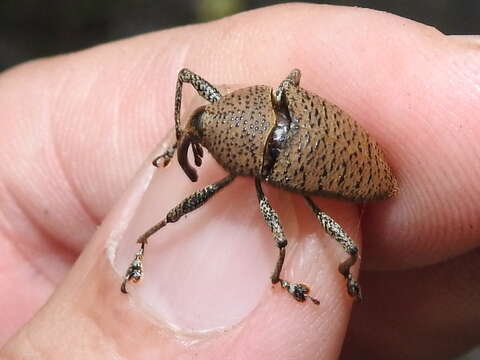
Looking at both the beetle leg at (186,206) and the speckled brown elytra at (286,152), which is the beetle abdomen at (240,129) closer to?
the speckled brown elytra at (286,152)

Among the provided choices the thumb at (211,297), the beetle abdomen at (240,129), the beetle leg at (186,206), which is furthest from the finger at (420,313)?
the beetle abdomen at (240,129)

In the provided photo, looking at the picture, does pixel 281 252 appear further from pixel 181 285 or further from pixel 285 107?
pixel 285 107

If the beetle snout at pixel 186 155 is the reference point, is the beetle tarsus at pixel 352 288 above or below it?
below

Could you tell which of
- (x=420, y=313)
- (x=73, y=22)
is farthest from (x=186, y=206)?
(x=73, y=22)

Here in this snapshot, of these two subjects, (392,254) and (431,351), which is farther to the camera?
(431,351)

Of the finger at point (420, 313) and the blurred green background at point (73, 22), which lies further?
the blurred green background at point (73, 22)

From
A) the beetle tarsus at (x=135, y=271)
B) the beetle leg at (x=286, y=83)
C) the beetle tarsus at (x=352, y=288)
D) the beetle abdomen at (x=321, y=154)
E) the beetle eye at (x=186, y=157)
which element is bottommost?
the beetle tarsus at (x=135, y=271)

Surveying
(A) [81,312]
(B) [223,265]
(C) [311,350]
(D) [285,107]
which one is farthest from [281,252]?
(A) [81,312]
